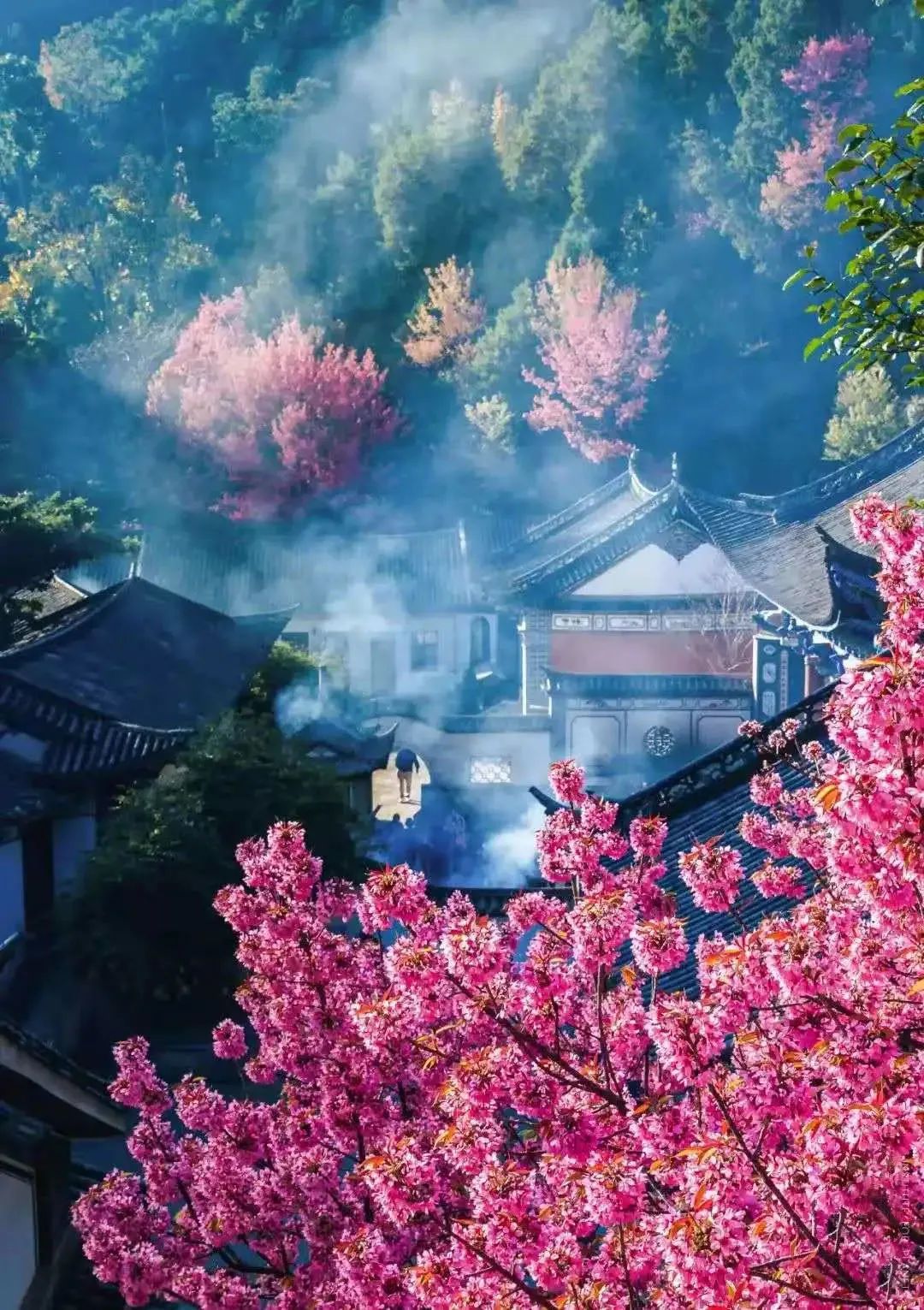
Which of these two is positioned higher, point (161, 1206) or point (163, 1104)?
point (163, 1104)

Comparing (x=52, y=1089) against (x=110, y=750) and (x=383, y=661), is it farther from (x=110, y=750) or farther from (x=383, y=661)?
(x=383, y=661)

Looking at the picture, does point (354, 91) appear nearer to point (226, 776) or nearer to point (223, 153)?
point (223, 153)

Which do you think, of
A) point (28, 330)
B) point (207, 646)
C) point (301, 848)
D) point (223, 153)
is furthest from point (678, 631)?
point (223, 153)

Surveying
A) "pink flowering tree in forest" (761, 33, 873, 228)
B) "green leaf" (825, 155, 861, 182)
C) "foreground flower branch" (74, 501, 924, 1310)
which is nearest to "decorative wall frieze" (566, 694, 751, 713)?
"foreground flower branch" (74, 501, 924, 1310)

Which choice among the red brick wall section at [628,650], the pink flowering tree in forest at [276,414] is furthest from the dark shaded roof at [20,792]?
the pink flowering tree in forest at [276,414]

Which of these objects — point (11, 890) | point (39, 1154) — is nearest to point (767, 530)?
point (11, 890)

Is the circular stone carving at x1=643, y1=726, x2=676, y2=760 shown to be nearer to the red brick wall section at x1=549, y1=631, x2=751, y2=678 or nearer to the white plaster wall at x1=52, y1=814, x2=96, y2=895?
the red brick wall section at x1=549, y1=631, x2=751, y2=678

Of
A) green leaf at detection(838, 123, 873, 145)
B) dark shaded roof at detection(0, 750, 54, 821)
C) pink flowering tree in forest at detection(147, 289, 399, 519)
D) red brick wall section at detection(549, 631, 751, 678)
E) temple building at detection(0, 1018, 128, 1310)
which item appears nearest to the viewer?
temple building at detection(0, 1018, 128, 1310)
